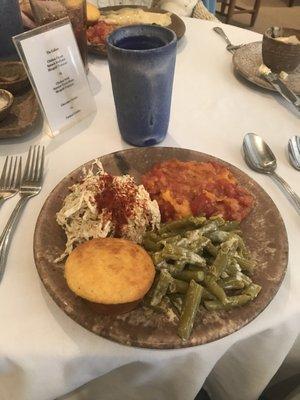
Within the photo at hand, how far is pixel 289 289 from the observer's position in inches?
29.2

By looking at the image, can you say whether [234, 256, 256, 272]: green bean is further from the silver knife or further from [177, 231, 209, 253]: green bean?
the silver knife

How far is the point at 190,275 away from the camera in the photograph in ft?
2.28

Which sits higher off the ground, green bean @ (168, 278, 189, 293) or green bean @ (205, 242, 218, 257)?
green bean @ (205, 242, 218, 257)

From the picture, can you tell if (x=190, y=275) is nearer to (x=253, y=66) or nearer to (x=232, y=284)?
(x=232, y=284)

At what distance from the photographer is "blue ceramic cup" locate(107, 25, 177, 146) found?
95 centimetres

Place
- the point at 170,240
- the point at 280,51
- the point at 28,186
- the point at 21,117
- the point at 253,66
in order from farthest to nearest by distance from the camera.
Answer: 1. the point at 253,66
2. the point at 280,51
3. the point at 21,117
4. the point at 28,186
5. the point at 170,240

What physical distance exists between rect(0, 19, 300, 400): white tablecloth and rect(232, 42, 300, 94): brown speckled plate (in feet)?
0.57

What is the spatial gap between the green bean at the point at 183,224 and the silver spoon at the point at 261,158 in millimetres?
306

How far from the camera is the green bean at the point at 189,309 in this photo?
0.61 m

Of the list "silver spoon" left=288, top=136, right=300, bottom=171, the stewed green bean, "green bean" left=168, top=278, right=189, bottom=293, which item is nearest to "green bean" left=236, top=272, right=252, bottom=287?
the stewed green bean

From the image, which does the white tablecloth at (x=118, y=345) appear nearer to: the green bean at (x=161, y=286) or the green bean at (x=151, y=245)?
the green bean at (x=161, y=286)

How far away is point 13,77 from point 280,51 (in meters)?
0.92

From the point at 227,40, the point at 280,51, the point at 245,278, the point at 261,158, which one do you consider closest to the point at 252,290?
the point at 245,278

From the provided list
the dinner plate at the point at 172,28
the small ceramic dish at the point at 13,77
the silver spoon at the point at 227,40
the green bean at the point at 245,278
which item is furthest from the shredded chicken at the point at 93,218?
the silver spoon at the point at 227,40
